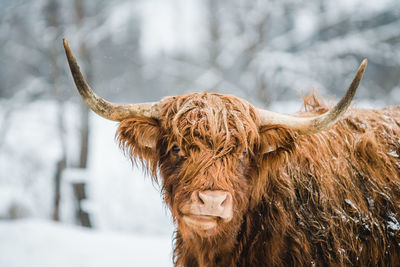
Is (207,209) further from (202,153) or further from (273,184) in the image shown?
(273,184)

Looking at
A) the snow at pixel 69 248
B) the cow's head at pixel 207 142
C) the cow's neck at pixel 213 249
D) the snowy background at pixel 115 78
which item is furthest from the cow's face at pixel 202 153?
the snowy background at pixel 115 78

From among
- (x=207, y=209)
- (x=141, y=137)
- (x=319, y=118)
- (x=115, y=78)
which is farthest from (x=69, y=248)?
(x=115, y=78)

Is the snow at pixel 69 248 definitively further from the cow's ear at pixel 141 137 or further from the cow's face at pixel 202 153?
the cow's face at pixel 202 153

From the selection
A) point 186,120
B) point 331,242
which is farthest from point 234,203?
point 331,242

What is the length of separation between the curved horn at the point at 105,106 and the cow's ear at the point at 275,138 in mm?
843

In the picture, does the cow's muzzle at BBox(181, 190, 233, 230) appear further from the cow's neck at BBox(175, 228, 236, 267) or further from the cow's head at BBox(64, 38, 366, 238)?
the cow's neck at BBox(175, 228, 236, 267)

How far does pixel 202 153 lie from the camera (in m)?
2.02

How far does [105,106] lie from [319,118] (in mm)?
1532

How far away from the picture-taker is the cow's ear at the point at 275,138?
217 cm

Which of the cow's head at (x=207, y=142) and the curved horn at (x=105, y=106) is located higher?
the curved horn at (x=105, y=106)

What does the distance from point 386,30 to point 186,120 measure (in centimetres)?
876

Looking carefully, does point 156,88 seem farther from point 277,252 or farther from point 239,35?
point 277,252

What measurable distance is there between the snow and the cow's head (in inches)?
127

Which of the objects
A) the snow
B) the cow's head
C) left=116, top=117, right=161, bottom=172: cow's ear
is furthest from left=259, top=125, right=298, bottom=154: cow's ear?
the snow
